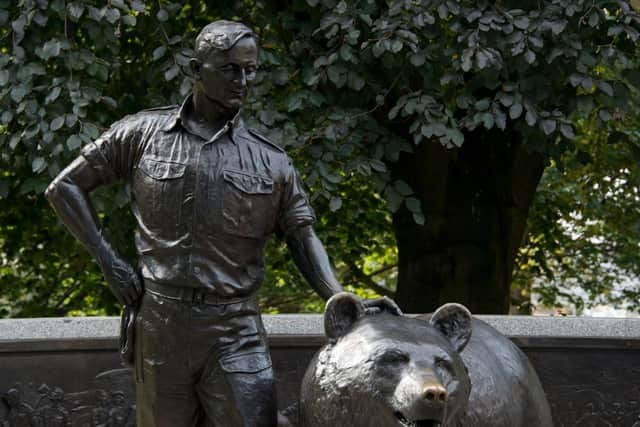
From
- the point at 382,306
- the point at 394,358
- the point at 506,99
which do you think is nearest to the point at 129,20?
the point at 506,99

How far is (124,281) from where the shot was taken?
4148 mm

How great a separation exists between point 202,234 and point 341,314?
0.68m

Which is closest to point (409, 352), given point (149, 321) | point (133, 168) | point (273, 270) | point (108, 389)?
point (149, 321)

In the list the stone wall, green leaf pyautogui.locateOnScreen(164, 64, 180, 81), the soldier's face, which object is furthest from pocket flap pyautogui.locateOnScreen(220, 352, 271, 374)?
green leaf pyautogui.locateOnScreen(164, 64, 180, 81)

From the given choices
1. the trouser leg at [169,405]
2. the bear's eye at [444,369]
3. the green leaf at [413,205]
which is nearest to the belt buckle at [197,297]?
the trouser leg at [169,405]

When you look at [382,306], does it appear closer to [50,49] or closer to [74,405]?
[74,405]

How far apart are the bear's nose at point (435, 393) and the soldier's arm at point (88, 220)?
1380 mm

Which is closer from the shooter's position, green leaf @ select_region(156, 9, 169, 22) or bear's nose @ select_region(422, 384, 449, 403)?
bear's nose @ select_region(422, 384, 449, 403)

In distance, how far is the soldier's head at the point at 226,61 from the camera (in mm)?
3920

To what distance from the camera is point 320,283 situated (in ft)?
13.8

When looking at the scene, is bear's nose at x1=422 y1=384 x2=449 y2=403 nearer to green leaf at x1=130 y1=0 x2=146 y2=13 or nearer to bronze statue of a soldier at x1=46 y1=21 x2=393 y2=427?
bronze statue of a soldier at x1=46 y1=21 x2=393 y2=427

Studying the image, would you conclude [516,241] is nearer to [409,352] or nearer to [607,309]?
[409,352]

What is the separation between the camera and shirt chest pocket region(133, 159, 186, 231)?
4059mm

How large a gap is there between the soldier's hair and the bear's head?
1029 mm
